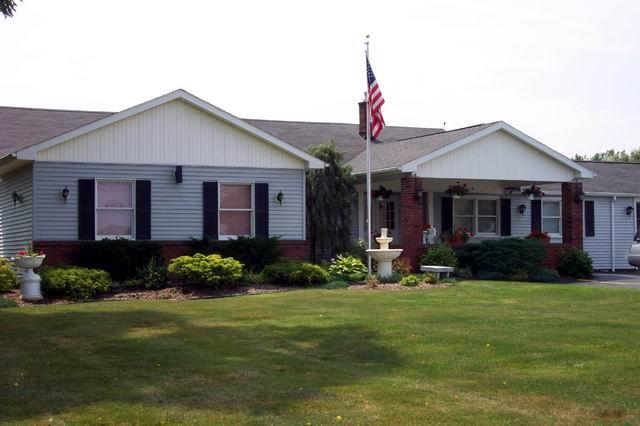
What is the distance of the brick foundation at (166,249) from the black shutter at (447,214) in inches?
252

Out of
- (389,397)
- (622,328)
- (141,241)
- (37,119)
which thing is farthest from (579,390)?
(37,119)

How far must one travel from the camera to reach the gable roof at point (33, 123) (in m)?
24.4

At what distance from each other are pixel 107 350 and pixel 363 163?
16641 mm

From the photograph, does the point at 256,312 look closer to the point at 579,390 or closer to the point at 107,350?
the point at 107,350

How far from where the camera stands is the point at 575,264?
84.5 ft

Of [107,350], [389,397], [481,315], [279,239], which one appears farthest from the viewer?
[279,239]

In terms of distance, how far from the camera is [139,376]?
31.6ft

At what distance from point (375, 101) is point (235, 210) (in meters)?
4.64

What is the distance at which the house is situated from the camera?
21.2m

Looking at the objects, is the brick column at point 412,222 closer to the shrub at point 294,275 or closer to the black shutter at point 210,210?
the shrub at point 294,275

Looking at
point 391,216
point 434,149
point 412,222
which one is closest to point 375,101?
point 434,149

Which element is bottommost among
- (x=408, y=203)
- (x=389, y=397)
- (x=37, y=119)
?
(x=389, y=397)

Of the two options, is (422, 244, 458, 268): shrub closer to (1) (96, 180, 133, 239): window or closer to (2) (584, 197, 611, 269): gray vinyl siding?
(1) (96, 180, 133, 239): window

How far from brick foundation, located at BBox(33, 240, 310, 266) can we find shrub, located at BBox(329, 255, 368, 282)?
1640mm
